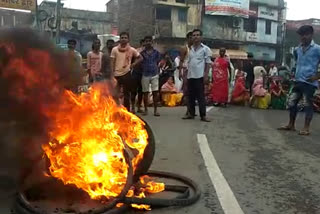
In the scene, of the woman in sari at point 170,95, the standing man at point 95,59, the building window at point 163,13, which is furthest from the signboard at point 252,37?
the standing man at point 95,59

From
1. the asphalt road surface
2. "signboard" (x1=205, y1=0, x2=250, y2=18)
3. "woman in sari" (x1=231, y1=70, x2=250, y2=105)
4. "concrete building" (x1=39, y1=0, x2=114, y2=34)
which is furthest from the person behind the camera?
"signboard" (x1=205, y1=0, x2=250, y2=18)

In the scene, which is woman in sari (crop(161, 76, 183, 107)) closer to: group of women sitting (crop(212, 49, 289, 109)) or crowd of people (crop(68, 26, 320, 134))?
crowd of people (crop(68, 26, 320, 134))

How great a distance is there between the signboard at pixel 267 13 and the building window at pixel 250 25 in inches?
37.7

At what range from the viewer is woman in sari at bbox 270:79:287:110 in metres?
13.7

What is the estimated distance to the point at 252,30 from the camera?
43.5 metres

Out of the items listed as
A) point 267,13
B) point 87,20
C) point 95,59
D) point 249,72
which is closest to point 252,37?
point 267,13

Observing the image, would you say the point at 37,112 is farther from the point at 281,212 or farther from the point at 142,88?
the point at 142,88

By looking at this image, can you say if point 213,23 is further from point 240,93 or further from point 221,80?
point 221,80

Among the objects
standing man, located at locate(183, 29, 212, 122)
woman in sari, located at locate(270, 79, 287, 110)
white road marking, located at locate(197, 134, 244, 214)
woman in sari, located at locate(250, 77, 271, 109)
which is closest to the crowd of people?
standing man, located at locate(183, 29, 212, 122)

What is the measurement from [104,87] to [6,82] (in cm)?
98

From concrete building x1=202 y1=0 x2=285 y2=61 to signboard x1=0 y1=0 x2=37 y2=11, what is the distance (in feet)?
96.2

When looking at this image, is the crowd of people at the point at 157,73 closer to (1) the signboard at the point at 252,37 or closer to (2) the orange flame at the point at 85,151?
(2) the orange flame at the point at 85,151

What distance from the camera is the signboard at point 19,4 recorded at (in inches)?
433

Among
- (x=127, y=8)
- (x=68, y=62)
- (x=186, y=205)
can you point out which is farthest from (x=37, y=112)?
(x=127, y=8)
